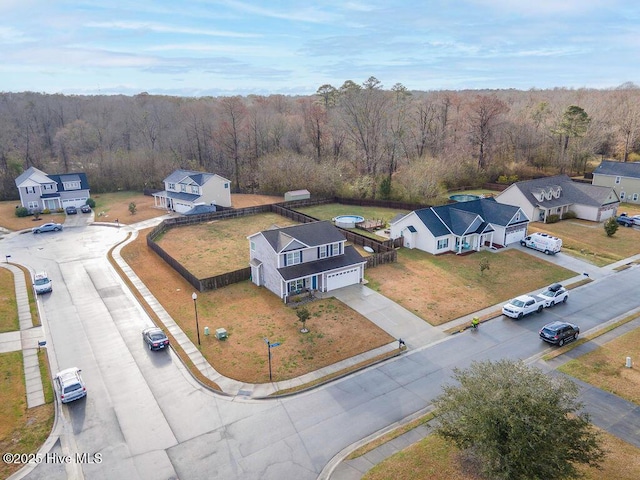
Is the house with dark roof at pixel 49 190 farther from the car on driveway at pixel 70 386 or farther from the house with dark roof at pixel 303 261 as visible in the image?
the car on driveway at pixel 70 386

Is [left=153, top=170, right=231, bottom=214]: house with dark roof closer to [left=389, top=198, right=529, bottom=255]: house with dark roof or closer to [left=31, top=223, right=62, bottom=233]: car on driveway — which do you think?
[left=31, top=223, right=62, bottom=233]: car on driveway

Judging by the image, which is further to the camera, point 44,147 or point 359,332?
point 44,147

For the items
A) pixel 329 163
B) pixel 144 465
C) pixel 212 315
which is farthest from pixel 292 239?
pixel 329 163

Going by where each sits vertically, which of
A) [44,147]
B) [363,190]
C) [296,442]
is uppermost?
[44,147]

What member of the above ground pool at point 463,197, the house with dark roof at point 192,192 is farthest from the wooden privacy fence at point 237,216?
the above ground pool at point 463,197

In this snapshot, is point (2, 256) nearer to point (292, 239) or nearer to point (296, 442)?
point (292, 239)

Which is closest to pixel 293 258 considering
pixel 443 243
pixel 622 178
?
pixel 443 243

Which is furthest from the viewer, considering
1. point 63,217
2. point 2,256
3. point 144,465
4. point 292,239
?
point 63,217
